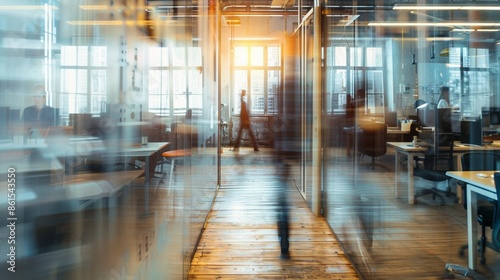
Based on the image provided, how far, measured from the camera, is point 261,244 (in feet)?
10.1

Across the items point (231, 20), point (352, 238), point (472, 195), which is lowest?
point (352, 238)

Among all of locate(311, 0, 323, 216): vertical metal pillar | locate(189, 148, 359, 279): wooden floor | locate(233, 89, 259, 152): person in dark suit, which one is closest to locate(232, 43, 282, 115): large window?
locate(233, 89, 259, 152): person in dark suit

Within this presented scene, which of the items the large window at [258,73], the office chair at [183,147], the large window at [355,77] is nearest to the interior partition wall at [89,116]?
the office chair at [183,147]

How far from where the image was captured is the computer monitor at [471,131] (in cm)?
233

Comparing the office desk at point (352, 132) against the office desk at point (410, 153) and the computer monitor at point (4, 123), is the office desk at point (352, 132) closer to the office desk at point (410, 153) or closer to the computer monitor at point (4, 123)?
the office desk at point (410, 153)

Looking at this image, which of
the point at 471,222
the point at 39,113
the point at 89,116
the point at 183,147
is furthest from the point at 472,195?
the point at 39,113

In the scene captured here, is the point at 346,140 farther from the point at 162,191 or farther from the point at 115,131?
the point at 115,131

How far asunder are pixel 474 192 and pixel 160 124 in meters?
2.24

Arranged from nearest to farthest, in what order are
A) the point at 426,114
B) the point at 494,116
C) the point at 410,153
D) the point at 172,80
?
the point at 172,80, the point at 426,114, the point at 494,116, the point at 410,153

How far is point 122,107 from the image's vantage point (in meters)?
1.05

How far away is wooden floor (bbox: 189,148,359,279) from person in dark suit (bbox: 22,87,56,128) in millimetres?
2121

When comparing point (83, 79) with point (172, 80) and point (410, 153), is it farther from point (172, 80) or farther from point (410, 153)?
point (410, 153)

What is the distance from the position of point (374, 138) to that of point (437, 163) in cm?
56

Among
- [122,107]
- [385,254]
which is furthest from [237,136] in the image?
[122,107]
